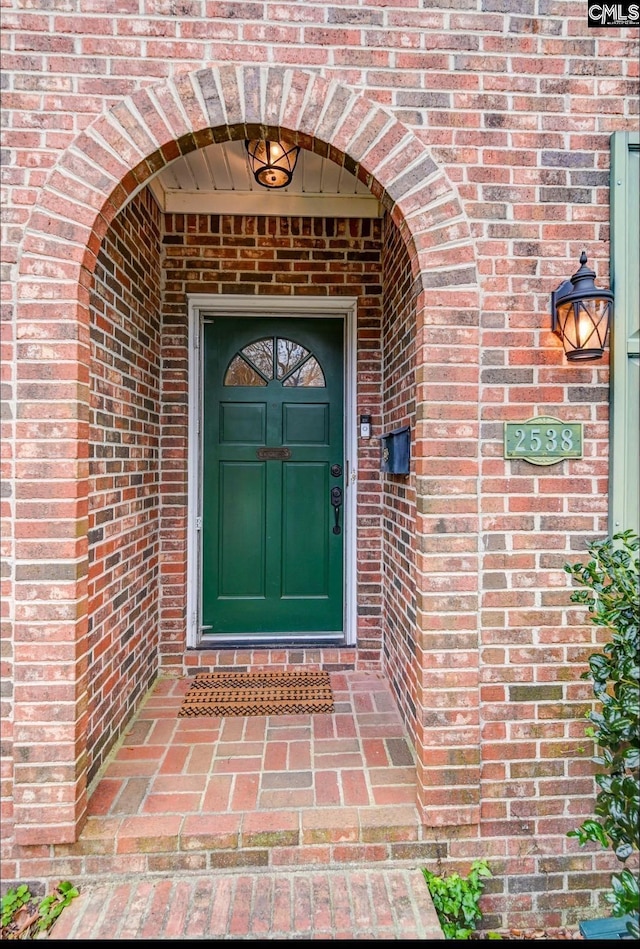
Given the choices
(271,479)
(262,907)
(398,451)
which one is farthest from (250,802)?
(271,479)

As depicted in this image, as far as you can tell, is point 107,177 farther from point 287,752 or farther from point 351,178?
point 287,752

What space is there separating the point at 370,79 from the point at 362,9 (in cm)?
25

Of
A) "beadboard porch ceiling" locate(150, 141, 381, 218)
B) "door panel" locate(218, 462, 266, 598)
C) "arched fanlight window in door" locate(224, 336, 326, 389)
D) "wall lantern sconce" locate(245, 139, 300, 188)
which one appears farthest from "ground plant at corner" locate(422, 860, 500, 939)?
"beadboard porch ceiling" locate(150, 141, 381, 218)

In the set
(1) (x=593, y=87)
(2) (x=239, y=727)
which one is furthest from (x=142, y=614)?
(1) (x=593, y=87)

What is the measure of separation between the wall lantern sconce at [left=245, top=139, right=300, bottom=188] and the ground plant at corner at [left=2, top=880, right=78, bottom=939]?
2.96m

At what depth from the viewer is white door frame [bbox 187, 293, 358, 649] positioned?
280cm

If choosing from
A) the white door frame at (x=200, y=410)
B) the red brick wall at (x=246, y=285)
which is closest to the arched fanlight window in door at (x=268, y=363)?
the white door frame at (x=200, y=410)

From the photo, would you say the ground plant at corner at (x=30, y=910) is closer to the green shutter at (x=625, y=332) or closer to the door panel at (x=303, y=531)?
the door panel at (x=303, y=531)

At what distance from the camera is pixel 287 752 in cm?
207

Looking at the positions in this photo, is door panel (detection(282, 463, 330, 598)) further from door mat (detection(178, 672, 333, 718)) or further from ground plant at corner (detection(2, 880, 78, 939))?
ground plant at corner (detection(2, 880, 78, 939))

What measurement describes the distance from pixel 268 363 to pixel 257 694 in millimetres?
1869

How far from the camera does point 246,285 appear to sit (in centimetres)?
278

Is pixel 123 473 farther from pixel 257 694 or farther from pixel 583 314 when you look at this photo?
pixel 583 314

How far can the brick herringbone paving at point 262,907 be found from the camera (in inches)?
58.7
